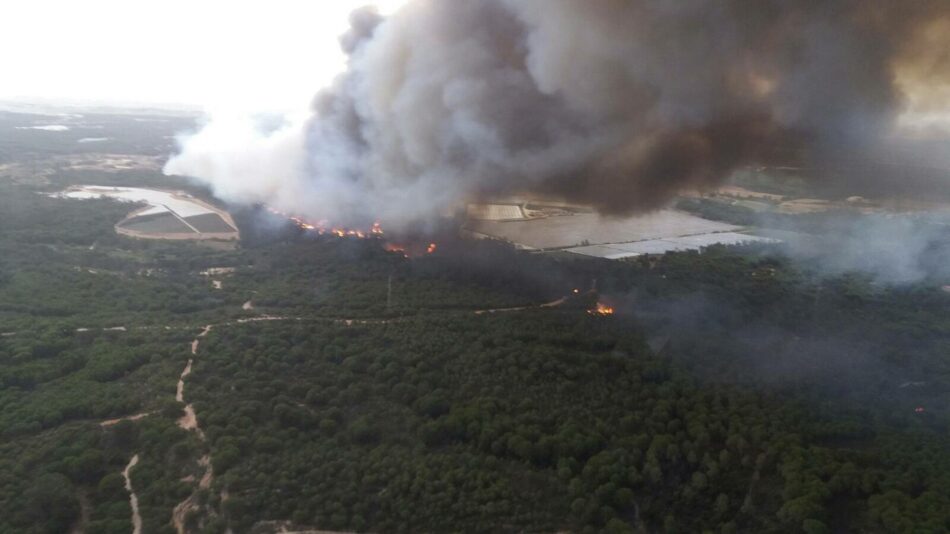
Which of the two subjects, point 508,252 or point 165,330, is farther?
point 508,252

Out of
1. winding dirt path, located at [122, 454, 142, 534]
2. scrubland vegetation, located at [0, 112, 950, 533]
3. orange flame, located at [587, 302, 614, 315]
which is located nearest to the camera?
winding dirt path, located at [122, 454, 142, 534]

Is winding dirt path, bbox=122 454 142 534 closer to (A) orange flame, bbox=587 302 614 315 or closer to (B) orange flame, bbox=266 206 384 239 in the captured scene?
(A) orange flame, bbox=587 302 614 315

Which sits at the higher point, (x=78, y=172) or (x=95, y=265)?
(x=78, y=172)

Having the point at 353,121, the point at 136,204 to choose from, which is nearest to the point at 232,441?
the point at 353,121

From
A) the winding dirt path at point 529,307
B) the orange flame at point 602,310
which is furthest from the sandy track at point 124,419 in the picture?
the orange flame at point 602,310

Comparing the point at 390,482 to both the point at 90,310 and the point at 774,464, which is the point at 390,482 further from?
the point at 90,310

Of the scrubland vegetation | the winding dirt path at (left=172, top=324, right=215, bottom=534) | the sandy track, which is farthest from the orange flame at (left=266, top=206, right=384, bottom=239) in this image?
the sandy track

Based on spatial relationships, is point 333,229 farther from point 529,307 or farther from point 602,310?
point 602,310
